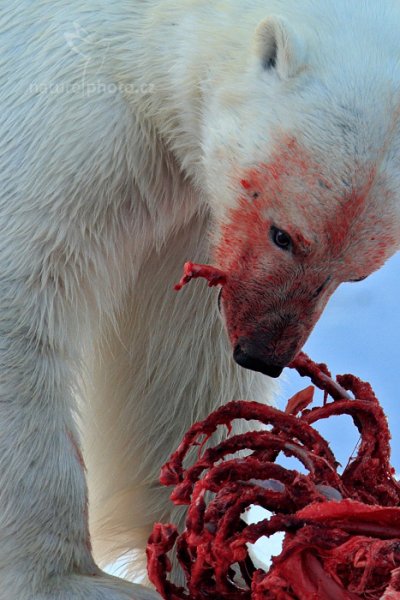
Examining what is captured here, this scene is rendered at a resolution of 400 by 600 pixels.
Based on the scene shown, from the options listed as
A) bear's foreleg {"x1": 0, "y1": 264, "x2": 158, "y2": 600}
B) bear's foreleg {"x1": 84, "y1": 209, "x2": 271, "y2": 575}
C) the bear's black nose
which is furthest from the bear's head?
bear's foreleg {"x1": 84, "y1": 209, "x2": 271, "y2": 575}

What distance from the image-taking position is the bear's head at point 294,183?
1502 millimetres

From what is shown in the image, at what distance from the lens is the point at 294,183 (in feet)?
5.05

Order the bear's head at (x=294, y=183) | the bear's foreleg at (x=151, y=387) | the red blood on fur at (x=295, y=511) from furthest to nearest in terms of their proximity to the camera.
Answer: the bear's foreleg at (x=151, y=387) < the bear's head at (x=294, y=183) < the red blood on fur at (x=295, y=511)

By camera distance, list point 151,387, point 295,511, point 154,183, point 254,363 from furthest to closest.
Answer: point 151,387
point 154,183
point 254,363
point 295,511

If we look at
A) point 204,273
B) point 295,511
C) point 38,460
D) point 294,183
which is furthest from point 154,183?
point 295,511

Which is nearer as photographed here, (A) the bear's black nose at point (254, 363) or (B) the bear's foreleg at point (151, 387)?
(A) the bear's black nose at point (254, 363)

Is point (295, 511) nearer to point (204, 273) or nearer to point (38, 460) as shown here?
point (204, 273)

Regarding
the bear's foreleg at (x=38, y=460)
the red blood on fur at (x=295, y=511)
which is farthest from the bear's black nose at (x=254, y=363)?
the bear's foreleg at (x=38, y=460)

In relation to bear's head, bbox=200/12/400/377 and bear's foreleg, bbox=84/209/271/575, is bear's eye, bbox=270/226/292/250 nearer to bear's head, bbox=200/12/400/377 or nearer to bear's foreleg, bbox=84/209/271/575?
bear's head, bbox=200/12/400/377

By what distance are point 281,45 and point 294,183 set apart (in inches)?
8.4

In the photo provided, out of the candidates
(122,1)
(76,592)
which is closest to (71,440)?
(76,592)

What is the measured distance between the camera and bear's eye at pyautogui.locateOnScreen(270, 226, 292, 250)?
5.21ft

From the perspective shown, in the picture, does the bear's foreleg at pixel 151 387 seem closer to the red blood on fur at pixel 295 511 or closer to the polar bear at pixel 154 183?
the polar bear at pixel 154 183

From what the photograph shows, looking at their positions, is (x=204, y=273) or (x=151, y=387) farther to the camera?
(x=151, y=387)
